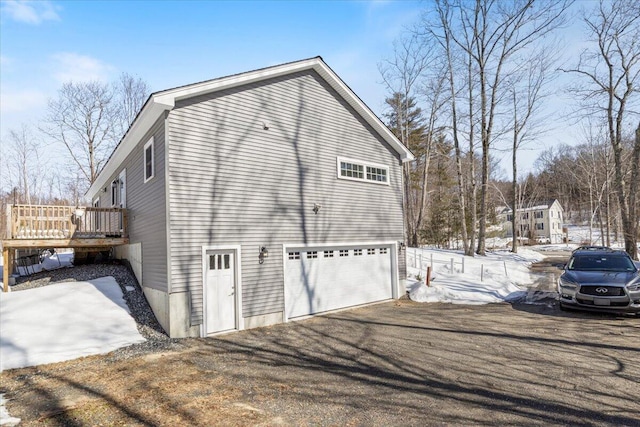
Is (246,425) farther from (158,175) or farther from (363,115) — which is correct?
(363,115)

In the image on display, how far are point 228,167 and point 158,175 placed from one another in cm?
175

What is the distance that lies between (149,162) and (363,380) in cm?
809

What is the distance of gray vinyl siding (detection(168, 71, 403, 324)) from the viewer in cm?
871

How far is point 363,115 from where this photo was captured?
518 inches

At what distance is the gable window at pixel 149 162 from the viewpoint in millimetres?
9570

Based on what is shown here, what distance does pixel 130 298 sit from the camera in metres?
9.98

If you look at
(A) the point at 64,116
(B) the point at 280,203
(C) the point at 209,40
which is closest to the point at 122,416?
(B) the point at 280,203

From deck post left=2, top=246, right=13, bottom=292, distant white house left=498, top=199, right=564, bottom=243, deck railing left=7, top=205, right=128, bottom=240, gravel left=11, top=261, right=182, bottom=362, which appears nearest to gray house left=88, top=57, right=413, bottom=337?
gravel left=11, top=261, right=182, bottom=362

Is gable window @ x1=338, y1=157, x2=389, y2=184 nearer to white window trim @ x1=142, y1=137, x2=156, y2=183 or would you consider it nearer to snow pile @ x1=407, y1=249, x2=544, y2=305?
snow pile @ x1=407, y1=249, x2=544, y2=305

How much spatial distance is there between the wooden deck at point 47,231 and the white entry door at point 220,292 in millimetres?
4712

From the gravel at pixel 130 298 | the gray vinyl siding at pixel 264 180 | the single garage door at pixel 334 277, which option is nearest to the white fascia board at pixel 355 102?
the gray vinyl siding at pixel 264 180

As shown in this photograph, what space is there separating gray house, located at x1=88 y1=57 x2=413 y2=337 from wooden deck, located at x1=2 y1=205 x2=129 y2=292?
1.20 m

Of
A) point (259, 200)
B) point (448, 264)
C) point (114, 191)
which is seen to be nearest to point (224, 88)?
point (259, 200)

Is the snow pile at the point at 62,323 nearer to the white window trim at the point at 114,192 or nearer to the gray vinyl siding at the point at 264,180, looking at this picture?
the gray vinyl siding at the point at 264,180
